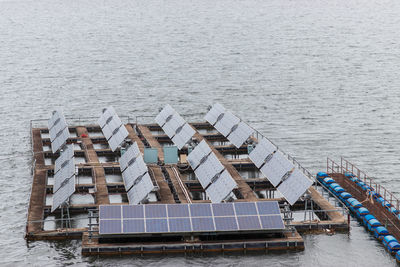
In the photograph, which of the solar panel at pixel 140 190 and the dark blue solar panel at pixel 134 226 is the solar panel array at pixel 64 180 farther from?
the dark blue solar panel at pixel 134 226

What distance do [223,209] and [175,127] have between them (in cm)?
2824

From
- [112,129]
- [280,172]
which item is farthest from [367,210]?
[112,129]

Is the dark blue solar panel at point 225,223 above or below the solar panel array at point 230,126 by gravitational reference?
below

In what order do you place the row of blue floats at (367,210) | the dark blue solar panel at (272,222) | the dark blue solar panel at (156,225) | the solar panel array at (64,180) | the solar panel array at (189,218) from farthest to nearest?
the solar panel array at (64,180), the row of blue floats at (367,210), the dark blue solar panel at (272,222), the solar panel array at (189,218), the dark blue solar panel at (156,225)

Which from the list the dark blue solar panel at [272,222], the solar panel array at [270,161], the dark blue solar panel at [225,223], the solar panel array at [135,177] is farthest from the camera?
the solar panel array at [270,161]

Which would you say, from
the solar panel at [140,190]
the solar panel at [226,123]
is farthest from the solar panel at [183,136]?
the solar panel at [140,190]

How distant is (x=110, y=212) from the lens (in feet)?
190

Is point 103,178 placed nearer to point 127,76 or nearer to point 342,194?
point 342,194

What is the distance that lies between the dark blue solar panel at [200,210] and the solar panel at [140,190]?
461 centimetres

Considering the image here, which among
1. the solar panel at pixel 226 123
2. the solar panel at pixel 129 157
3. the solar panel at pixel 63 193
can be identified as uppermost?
the solar panel at pixel 226 123

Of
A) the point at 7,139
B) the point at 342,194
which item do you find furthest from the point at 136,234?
the point at 7,139

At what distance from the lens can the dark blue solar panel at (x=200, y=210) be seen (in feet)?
191

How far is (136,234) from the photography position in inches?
2239

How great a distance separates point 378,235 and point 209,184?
1556 cm
